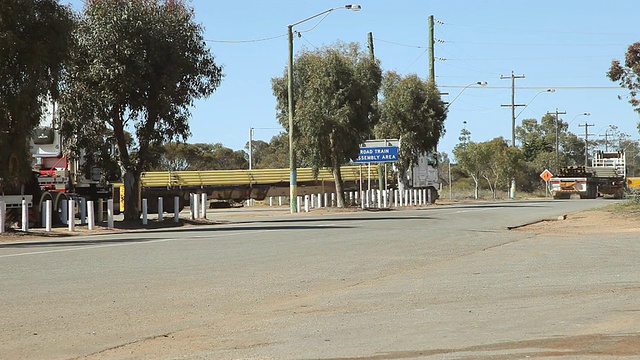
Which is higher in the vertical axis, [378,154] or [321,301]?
[378,154]

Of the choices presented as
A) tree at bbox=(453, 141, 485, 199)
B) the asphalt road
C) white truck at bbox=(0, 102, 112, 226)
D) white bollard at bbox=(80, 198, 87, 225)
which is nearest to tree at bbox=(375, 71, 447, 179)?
tree at bbox=(453, 141, 485, 199)

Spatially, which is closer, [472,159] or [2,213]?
[2,213]

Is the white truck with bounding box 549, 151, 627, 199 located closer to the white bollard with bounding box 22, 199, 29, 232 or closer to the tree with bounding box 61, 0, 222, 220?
the tree with bounding box 61, 0, 222, 220

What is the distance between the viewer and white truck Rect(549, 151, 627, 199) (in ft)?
230

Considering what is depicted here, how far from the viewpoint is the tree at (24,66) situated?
24.6 metres

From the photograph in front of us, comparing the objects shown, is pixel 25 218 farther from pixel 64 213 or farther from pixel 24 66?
pixel 24 66

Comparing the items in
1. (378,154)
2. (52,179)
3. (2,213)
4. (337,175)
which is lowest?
(2,213)

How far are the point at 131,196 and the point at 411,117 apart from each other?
2949 cm

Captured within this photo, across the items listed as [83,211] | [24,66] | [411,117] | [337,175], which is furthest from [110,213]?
[411,117]

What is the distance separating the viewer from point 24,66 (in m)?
25.1

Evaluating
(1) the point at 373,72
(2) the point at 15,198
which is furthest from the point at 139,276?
(1) the point at 373,72

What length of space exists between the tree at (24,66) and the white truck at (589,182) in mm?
51469

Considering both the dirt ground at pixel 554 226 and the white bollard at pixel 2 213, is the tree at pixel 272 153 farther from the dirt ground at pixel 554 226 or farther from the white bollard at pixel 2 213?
the white bollard at pixel 2 213

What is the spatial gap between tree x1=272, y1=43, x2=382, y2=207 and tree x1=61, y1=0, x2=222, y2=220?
51.5ft
